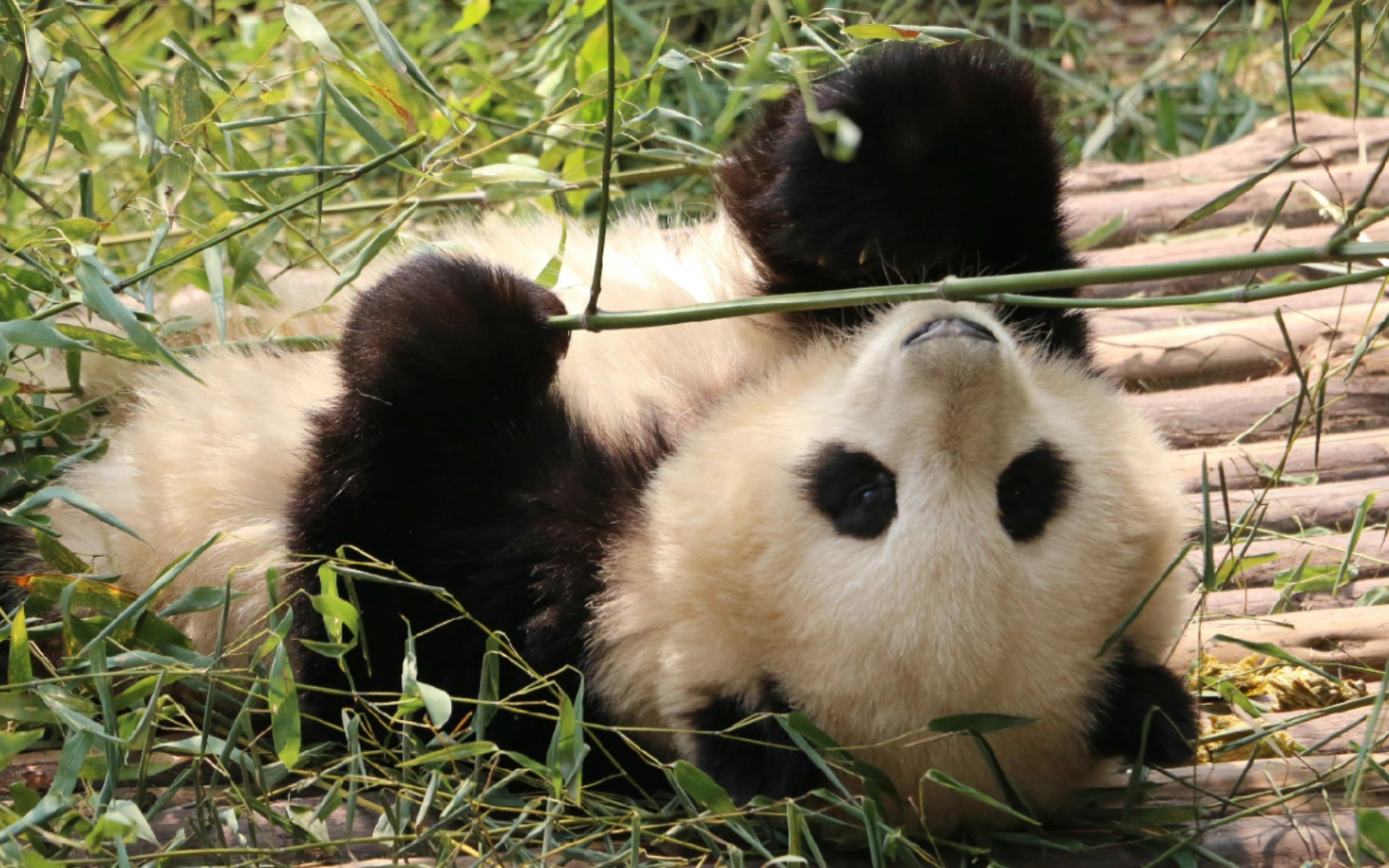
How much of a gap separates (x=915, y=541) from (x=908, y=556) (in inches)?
0.9

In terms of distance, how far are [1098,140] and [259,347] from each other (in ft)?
10.1

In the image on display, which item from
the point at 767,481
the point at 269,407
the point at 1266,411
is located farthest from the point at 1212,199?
the point at 269,407

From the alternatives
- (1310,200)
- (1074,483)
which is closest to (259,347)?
(1074,483)

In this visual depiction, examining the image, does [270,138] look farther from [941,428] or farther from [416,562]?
[941,428]

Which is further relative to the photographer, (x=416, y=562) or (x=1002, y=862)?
(x=416, y=562)

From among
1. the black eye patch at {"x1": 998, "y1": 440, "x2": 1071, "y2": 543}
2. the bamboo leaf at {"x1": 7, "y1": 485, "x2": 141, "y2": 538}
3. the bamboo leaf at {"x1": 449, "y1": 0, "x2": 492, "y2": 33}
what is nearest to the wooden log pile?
the black eye patch at {"x1": 998, "y1": 440, "x2": 1071, "y2": 543}

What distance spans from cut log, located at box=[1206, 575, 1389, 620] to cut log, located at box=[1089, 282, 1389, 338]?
894 millimetres

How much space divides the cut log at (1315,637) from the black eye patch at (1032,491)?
75 centimetres

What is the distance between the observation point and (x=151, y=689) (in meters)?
2.04

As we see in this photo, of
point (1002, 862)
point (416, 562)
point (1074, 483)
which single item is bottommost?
point (1002, 862)

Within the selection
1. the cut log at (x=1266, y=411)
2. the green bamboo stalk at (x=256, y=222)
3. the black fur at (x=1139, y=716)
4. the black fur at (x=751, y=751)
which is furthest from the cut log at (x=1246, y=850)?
the green bamboo stalk at (x=256, y=222)

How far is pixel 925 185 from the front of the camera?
2.32 m

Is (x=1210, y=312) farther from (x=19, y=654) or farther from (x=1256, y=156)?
(x=19, y=654)

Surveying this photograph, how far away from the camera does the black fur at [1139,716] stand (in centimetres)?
199
